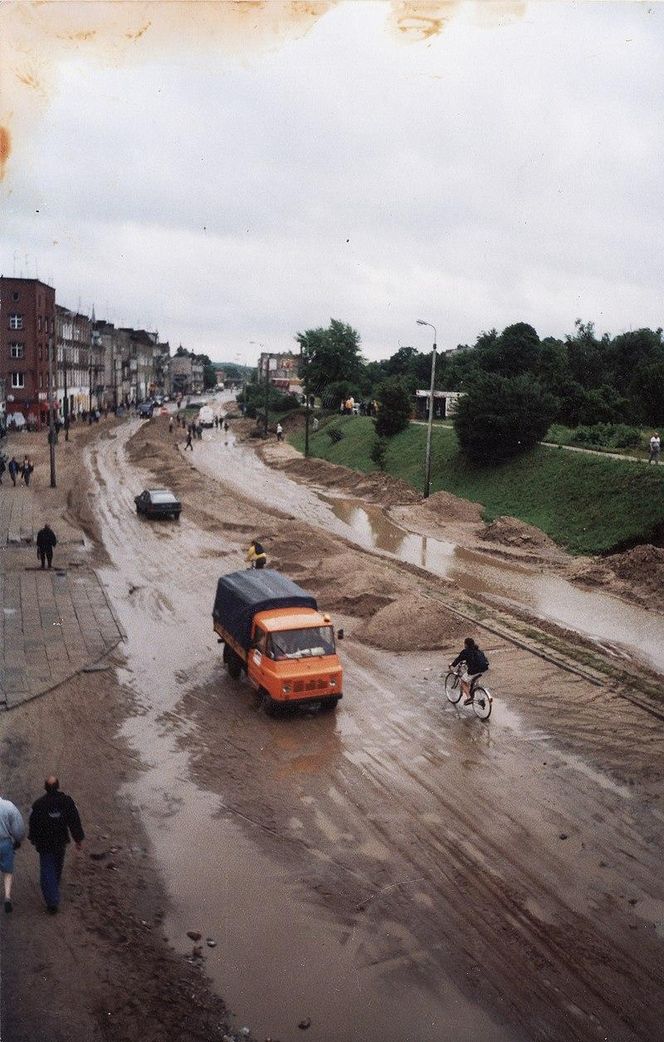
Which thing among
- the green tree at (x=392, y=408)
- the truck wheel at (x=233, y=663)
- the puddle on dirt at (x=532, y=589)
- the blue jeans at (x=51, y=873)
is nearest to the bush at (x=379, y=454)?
the green tree at (x=392, y=408)

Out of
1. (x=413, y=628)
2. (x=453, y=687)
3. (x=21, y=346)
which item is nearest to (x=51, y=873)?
(x=453, y=687)

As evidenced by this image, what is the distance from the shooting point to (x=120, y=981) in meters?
8.58

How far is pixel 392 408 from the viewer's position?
60562 mm

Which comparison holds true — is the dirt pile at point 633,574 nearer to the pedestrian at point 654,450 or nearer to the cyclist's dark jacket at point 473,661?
the pedestrian at point 654,450

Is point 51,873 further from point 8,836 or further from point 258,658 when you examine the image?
point 258,658

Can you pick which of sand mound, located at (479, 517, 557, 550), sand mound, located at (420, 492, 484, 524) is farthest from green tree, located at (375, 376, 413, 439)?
sand mound, located at (479, 517, 557, 550)

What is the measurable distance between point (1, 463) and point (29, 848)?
127 feet

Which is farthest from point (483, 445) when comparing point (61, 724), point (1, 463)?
point (61, 724)

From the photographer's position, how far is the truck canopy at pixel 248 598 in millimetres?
16812

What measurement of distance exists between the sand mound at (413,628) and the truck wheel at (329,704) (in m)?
4.40

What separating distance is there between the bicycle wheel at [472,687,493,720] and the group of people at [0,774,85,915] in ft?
28.6

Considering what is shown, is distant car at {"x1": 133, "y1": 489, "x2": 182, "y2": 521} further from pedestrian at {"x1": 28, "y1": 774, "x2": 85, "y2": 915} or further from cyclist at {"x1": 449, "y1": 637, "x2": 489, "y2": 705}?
pedestrian at {"x1": 28, "y1": 774, "x2": 85, "y2": 915}

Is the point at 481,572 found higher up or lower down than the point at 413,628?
lower down

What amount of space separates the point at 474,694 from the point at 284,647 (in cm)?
398
